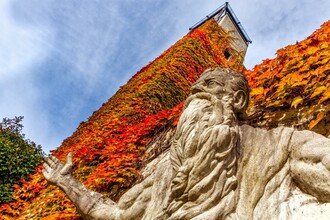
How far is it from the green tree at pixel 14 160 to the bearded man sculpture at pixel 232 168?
5.87 m

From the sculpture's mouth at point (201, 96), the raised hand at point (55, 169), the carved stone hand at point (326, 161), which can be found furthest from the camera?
the raised hand at point (55, 169)

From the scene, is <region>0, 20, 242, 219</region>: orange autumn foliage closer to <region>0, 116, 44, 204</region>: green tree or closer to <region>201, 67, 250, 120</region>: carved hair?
<region>0, 116, 44, 204</region>: green tree

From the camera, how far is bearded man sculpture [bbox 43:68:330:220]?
2064 mm

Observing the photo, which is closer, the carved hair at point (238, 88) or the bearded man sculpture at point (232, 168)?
the bearded man sculpture at point (232, 168)

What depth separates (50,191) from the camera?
6.87m

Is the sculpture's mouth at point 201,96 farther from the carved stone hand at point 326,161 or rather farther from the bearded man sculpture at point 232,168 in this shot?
the carved stone hand at point 326,161

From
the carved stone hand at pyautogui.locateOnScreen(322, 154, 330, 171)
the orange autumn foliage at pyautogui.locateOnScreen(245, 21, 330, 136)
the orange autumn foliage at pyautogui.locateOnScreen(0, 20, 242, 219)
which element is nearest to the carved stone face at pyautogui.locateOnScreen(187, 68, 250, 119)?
the carved stone hand at pyautogui.locateOnScreen(322, 154, 330, 171)

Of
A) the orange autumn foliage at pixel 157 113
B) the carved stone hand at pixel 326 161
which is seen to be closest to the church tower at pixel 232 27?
the orange autumn foliage at pixel 157 113

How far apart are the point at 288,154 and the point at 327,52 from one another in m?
2.82

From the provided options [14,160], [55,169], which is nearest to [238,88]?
[55,169]

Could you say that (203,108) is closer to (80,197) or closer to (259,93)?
(80,197)

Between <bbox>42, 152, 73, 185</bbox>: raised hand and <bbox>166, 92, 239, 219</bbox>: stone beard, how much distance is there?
4.00 ft

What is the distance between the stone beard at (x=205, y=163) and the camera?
2.21m

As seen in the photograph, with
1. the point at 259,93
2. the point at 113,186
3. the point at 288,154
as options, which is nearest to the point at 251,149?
the point at 288,154
